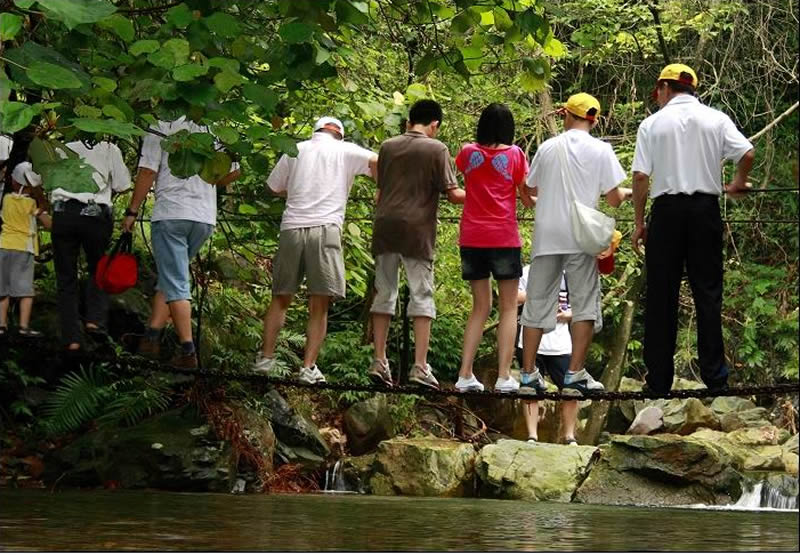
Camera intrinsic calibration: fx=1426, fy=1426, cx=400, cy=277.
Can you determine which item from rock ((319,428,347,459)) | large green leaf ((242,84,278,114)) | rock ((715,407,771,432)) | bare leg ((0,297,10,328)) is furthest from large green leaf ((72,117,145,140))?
rock ((715,407,771,432))

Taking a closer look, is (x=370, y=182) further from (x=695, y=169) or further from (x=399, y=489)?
(x=695, y=169)

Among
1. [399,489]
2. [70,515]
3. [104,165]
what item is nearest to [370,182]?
[399,489]

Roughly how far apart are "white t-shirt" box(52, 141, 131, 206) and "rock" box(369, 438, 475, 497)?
471 centimetres

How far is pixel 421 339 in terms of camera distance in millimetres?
7832

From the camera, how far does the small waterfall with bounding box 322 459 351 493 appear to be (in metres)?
13.0

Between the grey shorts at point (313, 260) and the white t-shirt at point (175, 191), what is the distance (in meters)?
0.47

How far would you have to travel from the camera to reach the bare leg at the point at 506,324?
7625 millimetres

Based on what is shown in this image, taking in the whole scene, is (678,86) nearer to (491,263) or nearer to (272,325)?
(491,263)

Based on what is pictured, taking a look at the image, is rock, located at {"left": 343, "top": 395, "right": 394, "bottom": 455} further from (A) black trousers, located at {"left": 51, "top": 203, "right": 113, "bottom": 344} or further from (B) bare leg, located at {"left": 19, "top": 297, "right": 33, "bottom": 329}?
(A) black trousers, located at {"left": 51, "top": 203, "right": 113, "bottom": 344}

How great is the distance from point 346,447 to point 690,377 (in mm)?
8023

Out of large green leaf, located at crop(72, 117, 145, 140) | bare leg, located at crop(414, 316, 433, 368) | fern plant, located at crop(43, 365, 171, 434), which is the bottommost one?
fern plant, located at crop(43, 365, 171, 434)

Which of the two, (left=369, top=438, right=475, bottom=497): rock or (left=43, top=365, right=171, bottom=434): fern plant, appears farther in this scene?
(left=369, top=438, right=475, bottom=497): rock

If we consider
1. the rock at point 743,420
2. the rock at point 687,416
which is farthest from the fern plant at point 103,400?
the rock at point 743,420

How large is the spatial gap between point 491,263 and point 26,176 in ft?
11.0
